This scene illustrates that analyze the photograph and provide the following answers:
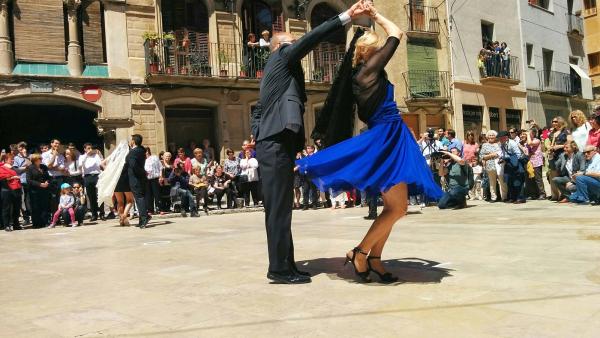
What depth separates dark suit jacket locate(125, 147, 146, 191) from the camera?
11.3 meters

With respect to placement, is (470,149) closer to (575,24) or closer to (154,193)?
(154,193)

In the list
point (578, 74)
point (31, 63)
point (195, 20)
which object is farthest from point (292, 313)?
point (578, 74)

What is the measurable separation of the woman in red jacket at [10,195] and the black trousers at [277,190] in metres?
9.52

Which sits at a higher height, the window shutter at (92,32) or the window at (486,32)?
the window at (486,32)

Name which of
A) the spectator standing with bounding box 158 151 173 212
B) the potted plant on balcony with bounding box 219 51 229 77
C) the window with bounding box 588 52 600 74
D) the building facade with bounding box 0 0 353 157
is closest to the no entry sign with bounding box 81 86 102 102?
the building facade with bounding box 0 0 353 157

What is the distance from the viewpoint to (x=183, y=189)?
14688 millimetres

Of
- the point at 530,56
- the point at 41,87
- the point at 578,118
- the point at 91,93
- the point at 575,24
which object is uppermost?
the point at 575,24

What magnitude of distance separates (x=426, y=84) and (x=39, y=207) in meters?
17.8

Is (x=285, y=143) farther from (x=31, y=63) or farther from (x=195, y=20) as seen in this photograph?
(x=195, y=20)

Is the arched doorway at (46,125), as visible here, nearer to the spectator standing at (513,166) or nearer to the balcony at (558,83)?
the spectator standing at (513,166)

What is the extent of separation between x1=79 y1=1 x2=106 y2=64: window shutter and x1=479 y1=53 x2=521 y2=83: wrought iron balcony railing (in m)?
17.3

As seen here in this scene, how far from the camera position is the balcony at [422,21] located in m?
25.6

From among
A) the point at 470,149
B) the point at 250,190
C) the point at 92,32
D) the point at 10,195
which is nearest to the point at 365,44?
the point at 10,195

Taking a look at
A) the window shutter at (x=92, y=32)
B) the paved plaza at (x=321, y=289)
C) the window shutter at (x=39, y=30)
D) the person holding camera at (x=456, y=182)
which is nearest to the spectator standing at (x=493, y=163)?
the person holding camera at (x=456, y=182)
